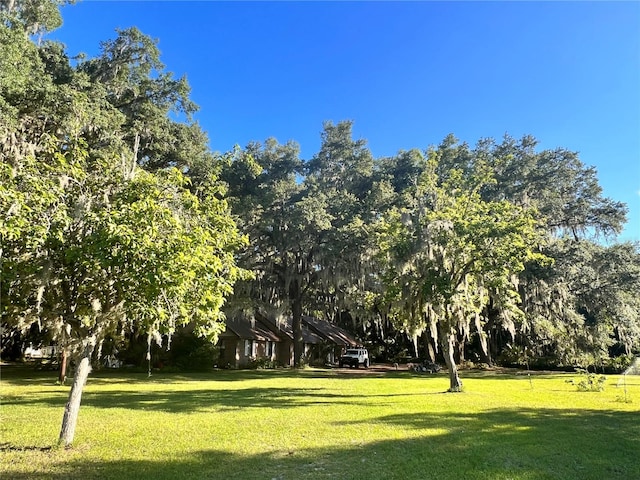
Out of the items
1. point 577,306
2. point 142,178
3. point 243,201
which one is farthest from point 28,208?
point 577,306

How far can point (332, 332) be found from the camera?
39.3 metres

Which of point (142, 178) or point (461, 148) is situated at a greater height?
point (461, 148)

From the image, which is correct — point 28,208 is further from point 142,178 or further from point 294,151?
point 294,151

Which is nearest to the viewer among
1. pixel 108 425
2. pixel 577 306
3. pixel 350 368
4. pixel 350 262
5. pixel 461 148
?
pixel 108 425

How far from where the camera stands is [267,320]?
35219 millimetres

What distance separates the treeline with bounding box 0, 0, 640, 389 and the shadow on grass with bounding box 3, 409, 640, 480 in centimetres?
213

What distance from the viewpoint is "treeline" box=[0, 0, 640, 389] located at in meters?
6.81

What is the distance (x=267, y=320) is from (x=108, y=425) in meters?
26.3

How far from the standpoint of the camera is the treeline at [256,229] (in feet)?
22.3

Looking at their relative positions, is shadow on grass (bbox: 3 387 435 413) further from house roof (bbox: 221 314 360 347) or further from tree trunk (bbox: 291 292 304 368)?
tree trunk (bbox: 291 292 304 368)

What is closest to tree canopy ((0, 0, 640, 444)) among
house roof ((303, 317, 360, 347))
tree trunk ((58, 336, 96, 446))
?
tree trunk ((58, 336, 96, 446))

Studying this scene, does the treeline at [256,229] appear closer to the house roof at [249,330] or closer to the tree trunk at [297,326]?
the tree trunk at [297,326]

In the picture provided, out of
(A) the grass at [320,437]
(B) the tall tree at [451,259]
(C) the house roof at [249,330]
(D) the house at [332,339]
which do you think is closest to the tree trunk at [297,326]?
(C) the house roof at [249,330]

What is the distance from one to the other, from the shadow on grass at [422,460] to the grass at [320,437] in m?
0.02
